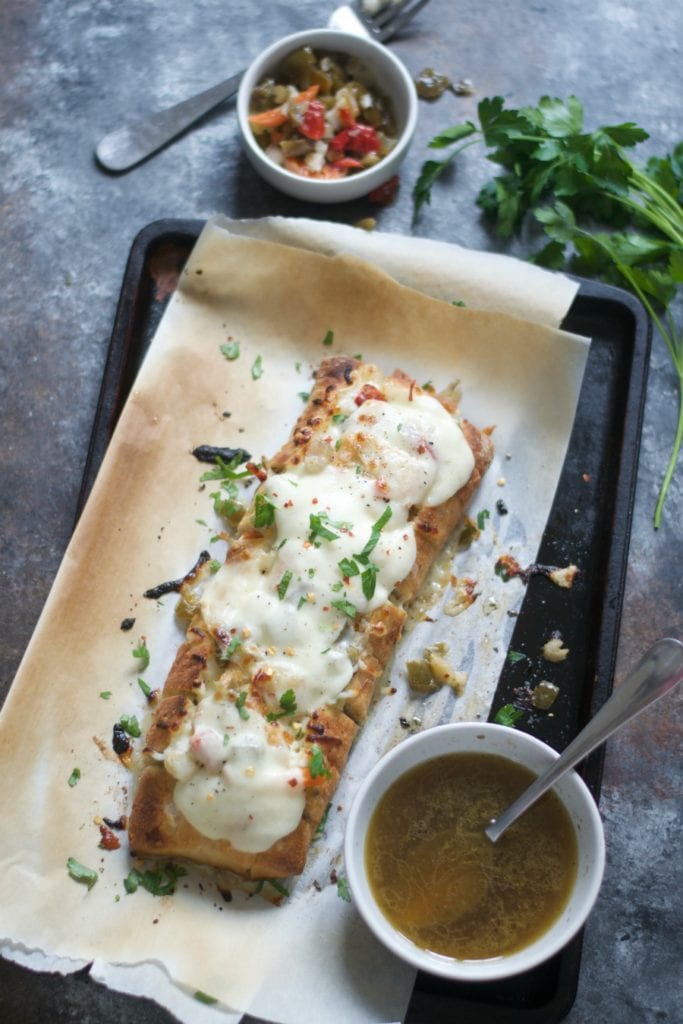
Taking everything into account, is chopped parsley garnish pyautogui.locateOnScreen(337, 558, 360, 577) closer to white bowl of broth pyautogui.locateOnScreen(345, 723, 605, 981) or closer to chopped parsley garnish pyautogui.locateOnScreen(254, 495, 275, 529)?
chopped parsley garnish pyautogui.locateOnScreen(254, 495, 275, 529)

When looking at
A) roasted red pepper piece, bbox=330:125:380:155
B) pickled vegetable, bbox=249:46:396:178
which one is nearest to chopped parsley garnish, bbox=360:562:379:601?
pickled vegetable, bbox=249:46:396:178

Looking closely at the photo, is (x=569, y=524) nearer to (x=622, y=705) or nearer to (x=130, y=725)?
(x=622, y=705)

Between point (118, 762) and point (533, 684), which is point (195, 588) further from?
point (533, 684)

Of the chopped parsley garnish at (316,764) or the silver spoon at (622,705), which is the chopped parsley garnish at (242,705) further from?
the silver spoon at (622,705)

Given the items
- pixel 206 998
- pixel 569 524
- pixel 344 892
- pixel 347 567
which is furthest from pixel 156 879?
pixel 569 524

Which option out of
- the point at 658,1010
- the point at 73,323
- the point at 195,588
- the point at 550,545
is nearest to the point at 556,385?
the point at 550,545

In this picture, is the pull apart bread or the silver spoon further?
the pull apart bread

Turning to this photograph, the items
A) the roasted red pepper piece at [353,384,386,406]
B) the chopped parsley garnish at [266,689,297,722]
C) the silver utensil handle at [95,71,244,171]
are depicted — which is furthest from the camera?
the silver utensil handle at [95,71,244,171]
